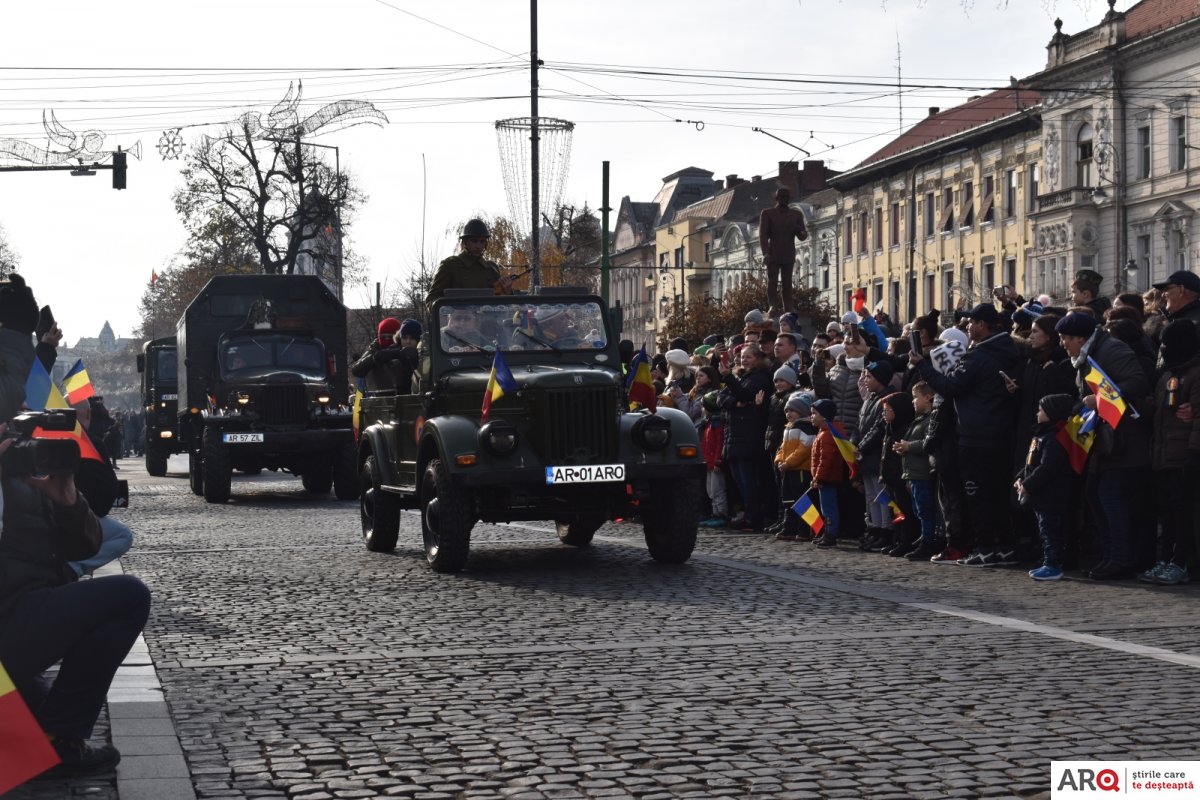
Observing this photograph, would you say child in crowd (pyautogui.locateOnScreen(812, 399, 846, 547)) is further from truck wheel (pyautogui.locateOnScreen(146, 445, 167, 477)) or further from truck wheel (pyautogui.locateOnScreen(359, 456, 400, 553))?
truck wheel (pyautogui.locateOnScreen(146, 445, 167, 477))

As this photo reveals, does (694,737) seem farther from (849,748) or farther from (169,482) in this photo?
(169,482)

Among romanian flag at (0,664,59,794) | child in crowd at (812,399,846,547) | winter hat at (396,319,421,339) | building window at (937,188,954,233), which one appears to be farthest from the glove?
building window at (937,188,954,233)

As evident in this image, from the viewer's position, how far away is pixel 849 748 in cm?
673

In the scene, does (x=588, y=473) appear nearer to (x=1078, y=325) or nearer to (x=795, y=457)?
(x=1078, y=325)

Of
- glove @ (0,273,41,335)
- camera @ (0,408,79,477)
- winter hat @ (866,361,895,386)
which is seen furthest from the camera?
winter hat @ (866,361,895,386)

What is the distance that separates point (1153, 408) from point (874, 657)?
16.2 ft

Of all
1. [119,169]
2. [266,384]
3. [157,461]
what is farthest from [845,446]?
[157,461]

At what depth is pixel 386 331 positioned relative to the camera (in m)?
17.1

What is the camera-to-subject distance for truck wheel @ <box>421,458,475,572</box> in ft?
45.2

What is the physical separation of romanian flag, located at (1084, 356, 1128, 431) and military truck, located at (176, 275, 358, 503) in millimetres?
16115

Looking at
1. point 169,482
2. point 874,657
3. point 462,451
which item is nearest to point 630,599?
point 462,451

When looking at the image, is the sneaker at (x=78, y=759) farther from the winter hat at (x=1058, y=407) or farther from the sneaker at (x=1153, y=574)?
the winter hat at (x=1058, y=407)

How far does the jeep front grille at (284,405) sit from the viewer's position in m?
27.7

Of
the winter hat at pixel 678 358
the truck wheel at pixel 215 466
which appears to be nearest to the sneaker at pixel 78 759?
the winter hat at pixel 678 358
